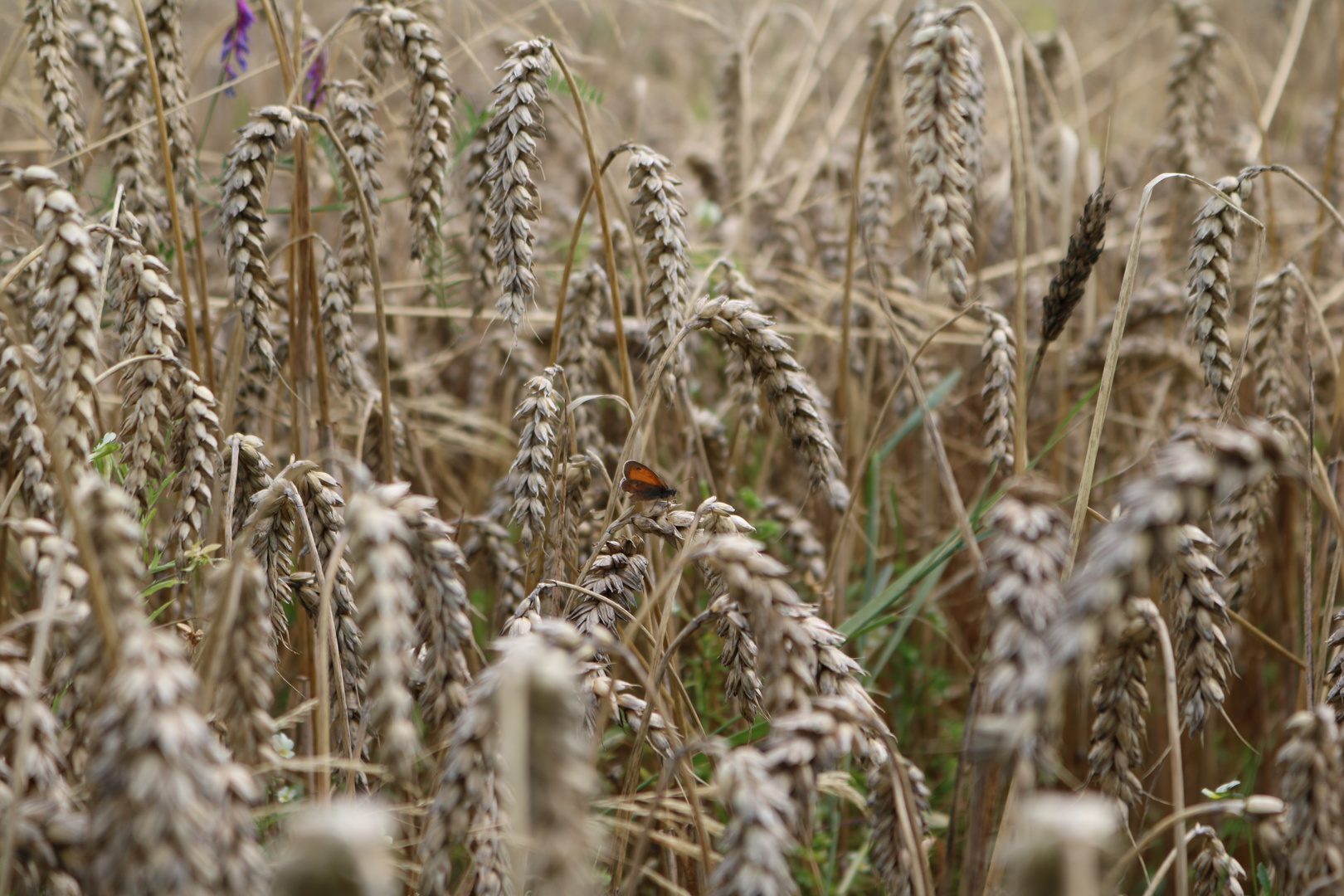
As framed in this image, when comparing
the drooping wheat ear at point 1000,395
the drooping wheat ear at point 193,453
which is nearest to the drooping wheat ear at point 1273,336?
the drooping wheat ear at point 1000,395

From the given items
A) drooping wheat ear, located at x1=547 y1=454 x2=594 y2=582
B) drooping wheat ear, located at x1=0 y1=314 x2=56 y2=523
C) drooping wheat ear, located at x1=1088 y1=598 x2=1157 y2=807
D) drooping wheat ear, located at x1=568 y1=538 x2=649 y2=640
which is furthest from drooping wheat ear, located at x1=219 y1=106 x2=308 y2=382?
drooping wheat ear, located at x1=1088 y1=598 x2=1157 y2=807

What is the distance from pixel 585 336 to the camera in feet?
8.33

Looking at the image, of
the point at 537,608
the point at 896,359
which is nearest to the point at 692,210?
the point at 896,359

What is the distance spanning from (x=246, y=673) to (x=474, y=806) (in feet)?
1.13

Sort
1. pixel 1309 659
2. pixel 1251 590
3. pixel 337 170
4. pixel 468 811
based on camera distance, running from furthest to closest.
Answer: pixel 337 170 < pixel 1251 590 < pixel 1309 659 < pixel 468 811

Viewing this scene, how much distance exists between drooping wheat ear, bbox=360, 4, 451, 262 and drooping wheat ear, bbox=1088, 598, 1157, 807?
4.97 feet

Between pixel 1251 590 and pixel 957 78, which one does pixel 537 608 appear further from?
pixel 1251 590

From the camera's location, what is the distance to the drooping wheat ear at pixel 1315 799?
119 cm

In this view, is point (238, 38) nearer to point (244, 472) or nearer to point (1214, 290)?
point (244, 472)

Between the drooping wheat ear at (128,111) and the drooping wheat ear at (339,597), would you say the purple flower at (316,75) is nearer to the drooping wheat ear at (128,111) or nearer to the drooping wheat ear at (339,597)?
the drooping wheat ear at (128,111)

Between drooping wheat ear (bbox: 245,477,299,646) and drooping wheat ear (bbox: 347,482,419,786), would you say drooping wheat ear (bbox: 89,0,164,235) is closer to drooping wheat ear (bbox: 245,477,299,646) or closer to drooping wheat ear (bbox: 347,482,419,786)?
drooping wheat ear (bbox: 245,477,299,646)

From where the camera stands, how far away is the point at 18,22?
2393 mm

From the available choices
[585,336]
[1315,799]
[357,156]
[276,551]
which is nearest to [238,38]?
[357,156]

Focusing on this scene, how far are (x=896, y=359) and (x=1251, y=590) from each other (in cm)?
134
